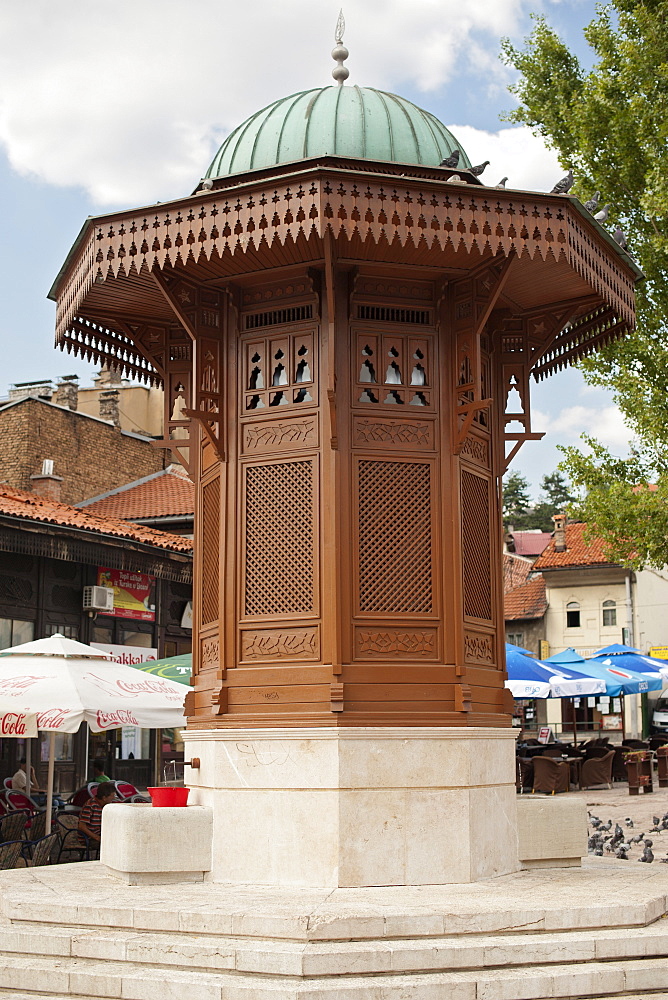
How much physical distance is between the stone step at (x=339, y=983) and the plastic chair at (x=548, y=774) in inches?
535

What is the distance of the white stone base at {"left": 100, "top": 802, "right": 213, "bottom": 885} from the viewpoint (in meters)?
7.71

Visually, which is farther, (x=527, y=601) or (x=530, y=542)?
(x=530, y=542)

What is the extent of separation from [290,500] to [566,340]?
10.6 ft

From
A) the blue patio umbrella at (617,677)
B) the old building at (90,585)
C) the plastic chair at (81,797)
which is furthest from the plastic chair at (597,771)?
the plastic chair at (81,797)

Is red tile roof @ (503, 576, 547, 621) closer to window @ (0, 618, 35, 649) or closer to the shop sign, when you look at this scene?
the shop sign

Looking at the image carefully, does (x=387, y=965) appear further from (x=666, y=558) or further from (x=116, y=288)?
(x=666, y=558)

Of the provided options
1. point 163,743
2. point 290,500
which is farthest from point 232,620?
point 163,743

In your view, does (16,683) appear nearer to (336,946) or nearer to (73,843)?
(73,843)

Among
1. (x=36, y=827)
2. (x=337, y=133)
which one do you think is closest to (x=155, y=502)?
(x=36, y=827)

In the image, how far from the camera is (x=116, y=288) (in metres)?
8.93

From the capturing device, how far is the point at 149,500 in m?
31.5

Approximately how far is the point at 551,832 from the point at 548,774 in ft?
38.3

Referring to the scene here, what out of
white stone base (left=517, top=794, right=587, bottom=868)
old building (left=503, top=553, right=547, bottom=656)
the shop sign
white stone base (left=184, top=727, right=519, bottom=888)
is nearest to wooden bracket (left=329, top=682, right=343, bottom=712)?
white stone base (left=184, top=727, right=519, bottom=888)

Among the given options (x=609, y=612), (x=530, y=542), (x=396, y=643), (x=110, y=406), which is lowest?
(x=396, y=643)
